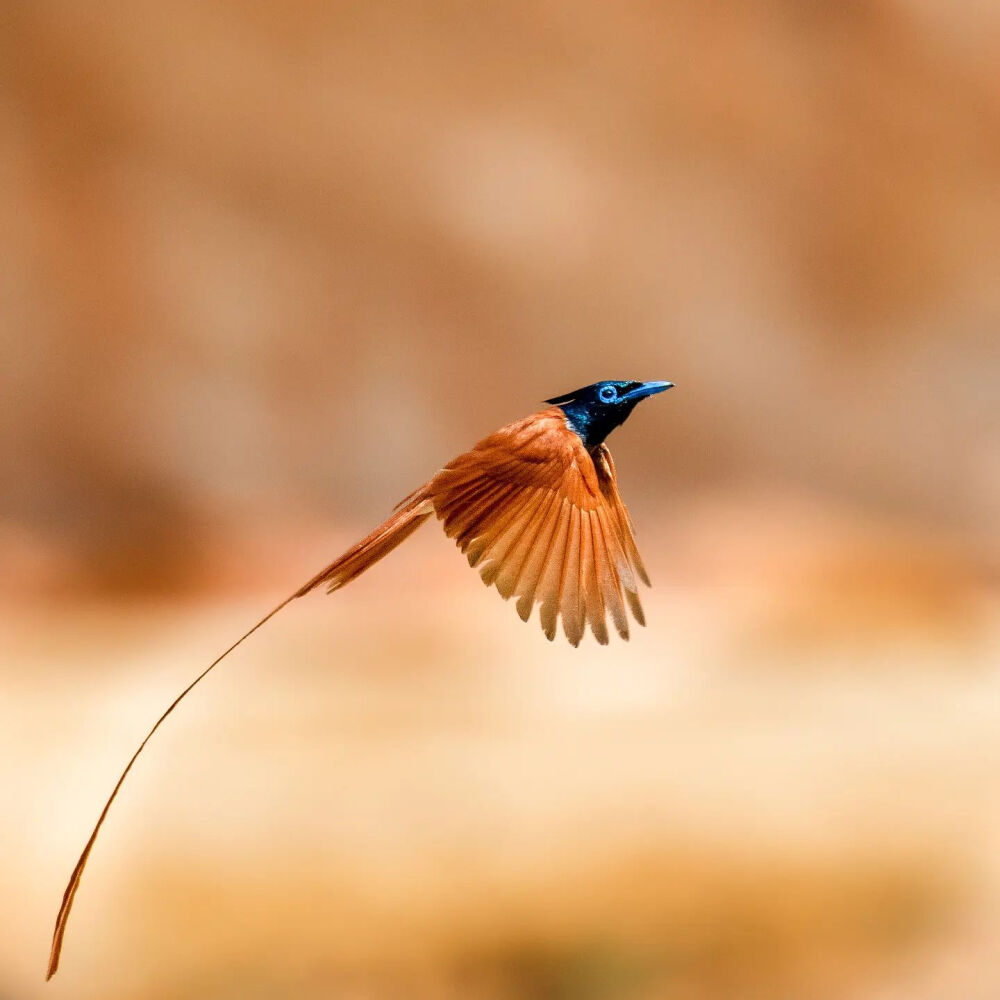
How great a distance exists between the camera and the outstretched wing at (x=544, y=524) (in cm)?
43

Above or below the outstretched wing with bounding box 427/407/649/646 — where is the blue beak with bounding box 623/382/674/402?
above

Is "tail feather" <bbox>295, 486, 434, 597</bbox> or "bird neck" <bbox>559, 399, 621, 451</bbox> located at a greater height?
"bird neck" <bbox>559, 399, 621, 451</bbox>

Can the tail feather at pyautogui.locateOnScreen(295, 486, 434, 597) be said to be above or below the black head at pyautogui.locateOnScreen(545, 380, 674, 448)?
below

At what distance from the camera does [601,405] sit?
1.48ft

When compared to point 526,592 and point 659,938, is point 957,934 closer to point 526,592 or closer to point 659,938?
point 659,938

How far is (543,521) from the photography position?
0.44 metres

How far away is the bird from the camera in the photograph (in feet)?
1.41

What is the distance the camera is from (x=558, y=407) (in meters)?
0.46

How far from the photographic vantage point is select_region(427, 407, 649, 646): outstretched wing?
428 mm

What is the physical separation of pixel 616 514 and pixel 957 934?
0.69m

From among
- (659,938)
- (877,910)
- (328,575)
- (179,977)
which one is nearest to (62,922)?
(328,575)

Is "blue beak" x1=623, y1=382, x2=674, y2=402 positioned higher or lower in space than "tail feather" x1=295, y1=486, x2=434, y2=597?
higher

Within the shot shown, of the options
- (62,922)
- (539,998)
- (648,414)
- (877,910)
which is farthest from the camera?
(648,414)

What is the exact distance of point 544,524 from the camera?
17.4 inches
